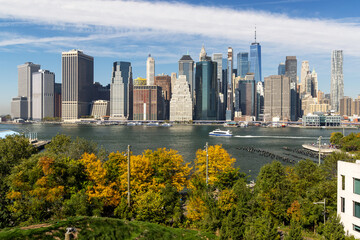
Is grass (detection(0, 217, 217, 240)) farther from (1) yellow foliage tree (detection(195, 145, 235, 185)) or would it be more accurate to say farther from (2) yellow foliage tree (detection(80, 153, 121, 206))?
(1) yellow foliage tree (detection(195, 145, 235, 185))

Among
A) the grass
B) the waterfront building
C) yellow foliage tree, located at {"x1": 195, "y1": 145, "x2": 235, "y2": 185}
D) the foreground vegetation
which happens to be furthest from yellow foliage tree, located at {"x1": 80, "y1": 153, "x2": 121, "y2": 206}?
the waterfront building

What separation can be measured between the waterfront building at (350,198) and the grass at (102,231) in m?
10.8

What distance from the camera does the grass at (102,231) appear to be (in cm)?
1957

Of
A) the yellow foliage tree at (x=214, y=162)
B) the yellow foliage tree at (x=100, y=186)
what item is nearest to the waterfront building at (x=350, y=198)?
the yellow foliage tree at (x=214, y=162)

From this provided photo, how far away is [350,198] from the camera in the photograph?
84.7ft

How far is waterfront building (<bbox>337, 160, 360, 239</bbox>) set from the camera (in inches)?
995

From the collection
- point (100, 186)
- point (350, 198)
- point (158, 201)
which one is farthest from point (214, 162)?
point (350, 198)

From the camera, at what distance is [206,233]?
2573cm

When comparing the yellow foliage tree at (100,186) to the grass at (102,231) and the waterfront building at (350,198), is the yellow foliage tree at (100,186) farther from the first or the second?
the waterfront building at (350,198)

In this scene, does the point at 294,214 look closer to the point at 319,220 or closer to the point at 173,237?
the point at 319,220

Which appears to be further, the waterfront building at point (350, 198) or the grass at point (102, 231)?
the waterfront building at point (350, 198)

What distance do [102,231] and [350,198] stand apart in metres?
19.3

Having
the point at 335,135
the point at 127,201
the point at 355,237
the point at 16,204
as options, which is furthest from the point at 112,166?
the point at 335,135

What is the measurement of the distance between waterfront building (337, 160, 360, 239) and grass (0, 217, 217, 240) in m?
10.8
